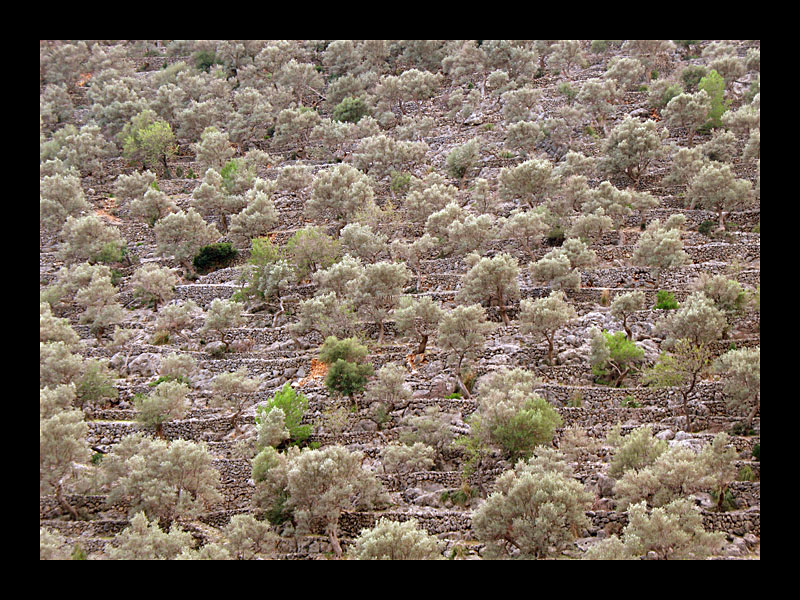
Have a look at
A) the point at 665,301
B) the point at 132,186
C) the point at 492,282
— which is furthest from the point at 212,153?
the point at 665,301

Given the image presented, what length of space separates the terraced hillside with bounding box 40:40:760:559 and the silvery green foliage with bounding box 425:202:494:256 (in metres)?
0.21

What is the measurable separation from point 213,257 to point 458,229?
67.0ft

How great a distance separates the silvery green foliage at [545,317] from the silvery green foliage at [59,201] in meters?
46.5

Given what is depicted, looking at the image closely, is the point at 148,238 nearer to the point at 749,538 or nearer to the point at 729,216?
the point at 729,216

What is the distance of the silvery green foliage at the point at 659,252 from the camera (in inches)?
1866

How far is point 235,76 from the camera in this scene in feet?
340

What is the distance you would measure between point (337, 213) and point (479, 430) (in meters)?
32.2

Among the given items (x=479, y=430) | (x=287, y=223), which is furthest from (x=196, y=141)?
(x=479, y=430)

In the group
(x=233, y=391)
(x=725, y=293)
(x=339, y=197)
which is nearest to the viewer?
(x=725, y=293)

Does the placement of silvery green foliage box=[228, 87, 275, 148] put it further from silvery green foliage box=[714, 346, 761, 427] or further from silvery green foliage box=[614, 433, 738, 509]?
silvery green foliage box=[614, 433, 738, 509]

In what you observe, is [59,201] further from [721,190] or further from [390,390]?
[721,190]

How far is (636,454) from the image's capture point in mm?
31469

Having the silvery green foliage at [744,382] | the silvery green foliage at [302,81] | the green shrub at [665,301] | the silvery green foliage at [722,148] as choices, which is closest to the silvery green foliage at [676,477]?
the silvery green foliage at [744,382]

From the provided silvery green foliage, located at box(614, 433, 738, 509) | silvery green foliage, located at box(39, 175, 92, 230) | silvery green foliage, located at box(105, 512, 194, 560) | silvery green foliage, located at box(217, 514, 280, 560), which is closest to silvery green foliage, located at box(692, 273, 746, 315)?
silvery green foliage, located at box(614, 433, 738, 509)
